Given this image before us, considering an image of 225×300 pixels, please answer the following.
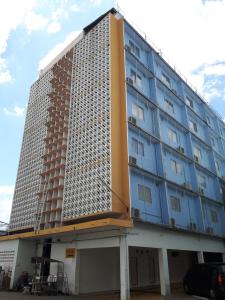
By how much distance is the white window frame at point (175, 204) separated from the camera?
19039 millimetres

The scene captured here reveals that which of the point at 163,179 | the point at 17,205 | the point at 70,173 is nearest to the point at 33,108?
the point at 17,205

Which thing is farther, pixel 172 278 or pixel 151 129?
pixel 172 278

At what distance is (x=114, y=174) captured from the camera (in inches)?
625

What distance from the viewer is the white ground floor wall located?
48.0 feet

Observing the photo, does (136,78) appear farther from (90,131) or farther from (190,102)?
(190,102)

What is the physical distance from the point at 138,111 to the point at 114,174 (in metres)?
5.96

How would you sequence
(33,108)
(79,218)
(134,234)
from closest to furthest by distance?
(134,234) → (79,218) → (33,108)

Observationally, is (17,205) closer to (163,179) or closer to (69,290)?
(69,290)

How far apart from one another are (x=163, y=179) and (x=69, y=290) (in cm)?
879

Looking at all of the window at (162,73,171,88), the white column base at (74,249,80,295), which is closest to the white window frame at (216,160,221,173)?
the window at (162,73,171,88)

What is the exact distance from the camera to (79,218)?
16578 mm

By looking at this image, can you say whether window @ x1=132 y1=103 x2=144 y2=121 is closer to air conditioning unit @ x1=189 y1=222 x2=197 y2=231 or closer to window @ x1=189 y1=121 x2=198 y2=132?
window @ x1=189 y1=121 x2=198 y2=132

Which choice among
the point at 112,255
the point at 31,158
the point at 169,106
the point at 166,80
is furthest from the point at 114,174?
the point at 166,80


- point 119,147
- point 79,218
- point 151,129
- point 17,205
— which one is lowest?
point 79,218
